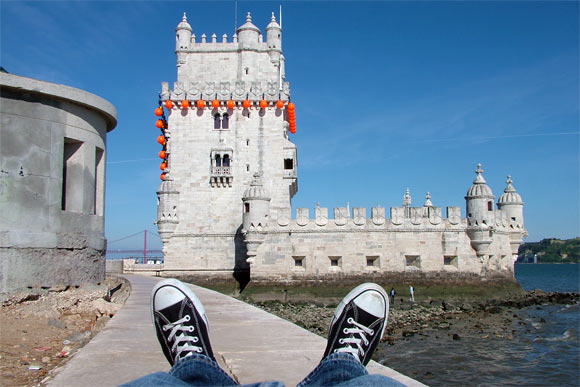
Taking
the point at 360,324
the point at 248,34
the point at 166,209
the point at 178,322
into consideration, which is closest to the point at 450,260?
the point at 166,209

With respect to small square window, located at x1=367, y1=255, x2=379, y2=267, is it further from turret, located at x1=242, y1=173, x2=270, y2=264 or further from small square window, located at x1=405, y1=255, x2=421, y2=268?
turret, located at x1=242, y1=173, x2=270, y2=264

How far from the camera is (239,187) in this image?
30.9m

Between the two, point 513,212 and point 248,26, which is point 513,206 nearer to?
point 513,212

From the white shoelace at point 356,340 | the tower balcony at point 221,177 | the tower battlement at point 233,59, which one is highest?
the tower battlement at point 233,59

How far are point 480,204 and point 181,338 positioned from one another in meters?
25.0

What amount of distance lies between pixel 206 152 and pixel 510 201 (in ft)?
61.5

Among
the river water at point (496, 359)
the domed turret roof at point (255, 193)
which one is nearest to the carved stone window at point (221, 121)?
the domed turret roof at point (255, 193)

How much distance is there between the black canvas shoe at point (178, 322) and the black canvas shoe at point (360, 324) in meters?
1.13

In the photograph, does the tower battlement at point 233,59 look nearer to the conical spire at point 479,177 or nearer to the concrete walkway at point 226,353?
the conical spire at point 479,177

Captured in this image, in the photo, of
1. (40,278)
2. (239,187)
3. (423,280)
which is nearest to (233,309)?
(40,278)

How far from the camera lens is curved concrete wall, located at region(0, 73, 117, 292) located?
7793 millimetres

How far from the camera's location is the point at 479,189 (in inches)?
1069

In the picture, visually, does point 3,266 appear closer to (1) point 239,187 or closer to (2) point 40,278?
(2) point 40,278

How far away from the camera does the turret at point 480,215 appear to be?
87.3 feet
